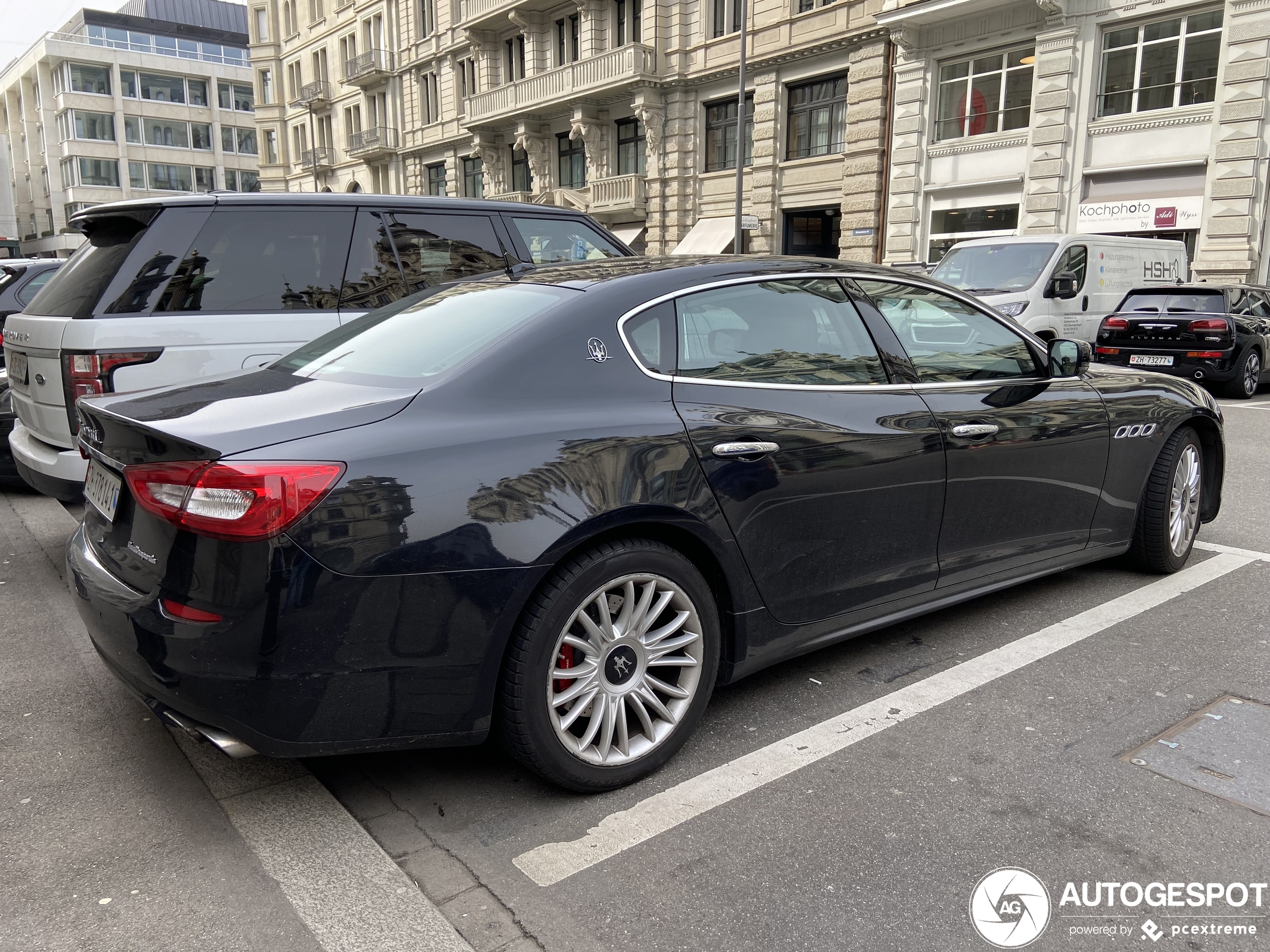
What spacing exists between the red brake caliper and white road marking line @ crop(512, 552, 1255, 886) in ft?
1.25

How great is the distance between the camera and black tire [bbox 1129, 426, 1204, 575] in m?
4.66

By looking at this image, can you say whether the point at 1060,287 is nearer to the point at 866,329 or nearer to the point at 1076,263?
the point at 1076,263

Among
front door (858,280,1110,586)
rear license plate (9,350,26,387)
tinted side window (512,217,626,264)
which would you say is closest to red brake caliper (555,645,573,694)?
front door (858,280,1110,586)

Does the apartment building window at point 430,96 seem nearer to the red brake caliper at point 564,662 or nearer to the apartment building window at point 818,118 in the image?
the apartment building window at point 818,118

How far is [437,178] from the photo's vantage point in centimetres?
4356

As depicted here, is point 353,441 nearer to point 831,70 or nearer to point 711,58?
point 831,70

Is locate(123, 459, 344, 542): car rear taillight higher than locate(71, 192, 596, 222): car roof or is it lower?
lower

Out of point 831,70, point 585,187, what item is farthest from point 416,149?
point 831,70

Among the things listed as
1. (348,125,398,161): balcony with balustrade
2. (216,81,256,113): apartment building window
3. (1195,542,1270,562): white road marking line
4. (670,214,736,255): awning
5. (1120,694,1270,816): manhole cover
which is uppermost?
(216,81,256,113): apartment building window

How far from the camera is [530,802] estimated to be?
110 inches

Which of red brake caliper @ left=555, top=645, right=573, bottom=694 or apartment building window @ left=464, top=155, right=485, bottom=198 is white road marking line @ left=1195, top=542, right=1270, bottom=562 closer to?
red brake caliper @ left=555, top=645, right=573, bottom=694

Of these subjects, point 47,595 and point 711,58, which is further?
point 711,58

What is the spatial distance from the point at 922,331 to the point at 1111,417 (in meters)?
1.20

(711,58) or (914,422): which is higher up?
(711,58)
